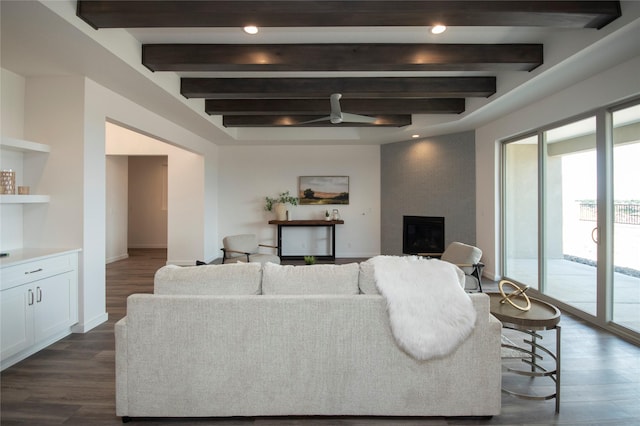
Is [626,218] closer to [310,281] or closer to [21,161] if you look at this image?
[310,281]

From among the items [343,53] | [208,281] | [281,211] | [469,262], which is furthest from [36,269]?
[281,211]

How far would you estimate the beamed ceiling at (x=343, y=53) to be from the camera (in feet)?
7.93

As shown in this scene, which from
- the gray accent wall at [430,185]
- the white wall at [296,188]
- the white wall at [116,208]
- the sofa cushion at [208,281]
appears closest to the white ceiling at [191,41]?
the gray accent wall at [430,185]

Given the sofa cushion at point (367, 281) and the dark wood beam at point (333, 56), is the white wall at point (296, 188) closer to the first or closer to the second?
the dark wood beam at point (333, 56)

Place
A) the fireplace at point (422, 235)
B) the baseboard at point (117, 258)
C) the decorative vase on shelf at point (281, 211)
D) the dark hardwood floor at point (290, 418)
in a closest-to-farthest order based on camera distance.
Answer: the dark hardwood floor at point (290, 418) → the fireplace at point (422, 235) → the baseboard at point (117, 258) → the decorative vase on shelf at point (281, 211)

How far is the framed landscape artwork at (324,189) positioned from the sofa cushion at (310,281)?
5.39 meters

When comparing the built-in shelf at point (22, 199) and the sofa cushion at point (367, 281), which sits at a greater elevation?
the built-in shelf at point (22, 199)

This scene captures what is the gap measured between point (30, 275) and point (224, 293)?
6.55ft

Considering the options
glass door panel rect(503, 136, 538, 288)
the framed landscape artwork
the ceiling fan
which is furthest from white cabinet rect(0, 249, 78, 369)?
glass door panel rect(503, 136, 538, 288)

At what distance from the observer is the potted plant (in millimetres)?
7152

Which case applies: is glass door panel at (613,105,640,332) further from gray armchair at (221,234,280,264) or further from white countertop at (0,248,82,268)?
white countertop at (0,248,82,268)

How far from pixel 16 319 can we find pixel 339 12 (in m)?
3.53

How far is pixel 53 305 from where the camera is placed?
9.56ft

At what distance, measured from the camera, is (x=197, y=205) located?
6695 millimetres
